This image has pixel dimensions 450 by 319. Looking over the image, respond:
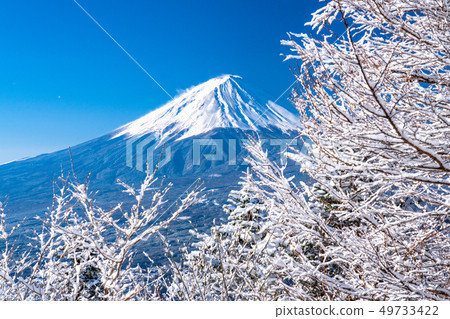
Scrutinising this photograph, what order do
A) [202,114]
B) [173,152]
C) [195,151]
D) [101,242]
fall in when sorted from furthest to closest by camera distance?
1. [202,114]
2. [173,152]
3. [195,151]
4. [101,242]

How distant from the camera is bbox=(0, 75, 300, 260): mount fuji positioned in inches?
5472

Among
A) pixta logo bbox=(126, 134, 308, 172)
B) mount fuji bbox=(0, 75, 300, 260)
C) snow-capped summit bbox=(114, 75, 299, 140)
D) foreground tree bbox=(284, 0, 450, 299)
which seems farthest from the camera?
snow-capped summit bbox=(114, 75, 299, 140)

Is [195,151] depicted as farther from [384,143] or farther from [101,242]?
[384,143]

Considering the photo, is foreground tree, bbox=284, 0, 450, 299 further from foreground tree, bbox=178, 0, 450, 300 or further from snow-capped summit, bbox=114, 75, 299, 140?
snow-capped summit, bbox=114, 75, 299, 140

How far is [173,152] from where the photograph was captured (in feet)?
543

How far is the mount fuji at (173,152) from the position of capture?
13900 centimetres

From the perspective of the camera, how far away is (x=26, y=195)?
453ft


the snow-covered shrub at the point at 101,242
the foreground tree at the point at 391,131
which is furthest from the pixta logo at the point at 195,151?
the foreground tree at the point at 391,131

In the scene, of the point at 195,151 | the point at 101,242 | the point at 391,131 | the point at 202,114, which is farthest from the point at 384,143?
the point at 202,114

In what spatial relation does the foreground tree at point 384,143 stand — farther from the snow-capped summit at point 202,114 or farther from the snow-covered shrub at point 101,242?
the snow-capped summit at point 202,114

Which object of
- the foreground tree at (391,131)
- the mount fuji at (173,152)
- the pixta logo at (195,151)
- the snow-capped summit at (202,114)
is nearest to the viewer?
the foreground tree at (391,131)

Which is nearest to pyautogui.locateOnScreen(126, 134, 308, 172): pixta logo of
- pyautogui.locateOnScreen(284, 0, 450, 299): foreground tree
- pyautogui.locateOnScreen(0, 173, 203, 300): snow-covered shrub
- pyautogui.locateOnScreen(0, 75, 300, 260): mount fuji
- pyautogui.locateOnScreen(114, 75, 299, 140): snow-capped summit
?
pyautogui.locateOnScreen(0, 75, 300, 260): mount fuji
